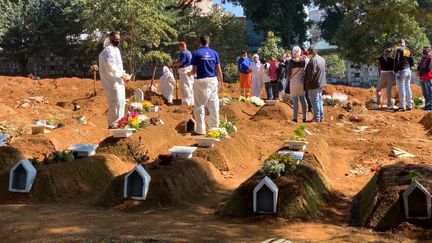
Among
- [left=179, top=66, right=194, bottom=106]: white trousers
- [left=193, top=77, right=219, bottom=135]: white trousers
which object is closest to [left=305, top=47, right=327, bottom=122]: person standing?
[left=193, top=77, right=219, bottom=135]: white trousers

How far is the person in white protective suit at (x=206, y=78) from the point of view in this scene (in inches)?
398

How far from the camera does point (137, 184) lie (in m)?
6.60

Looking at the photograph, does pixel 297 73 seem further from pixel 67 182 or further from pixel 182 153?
pixel 67 182

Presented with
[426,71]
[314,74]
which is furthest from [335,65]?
[314,74]

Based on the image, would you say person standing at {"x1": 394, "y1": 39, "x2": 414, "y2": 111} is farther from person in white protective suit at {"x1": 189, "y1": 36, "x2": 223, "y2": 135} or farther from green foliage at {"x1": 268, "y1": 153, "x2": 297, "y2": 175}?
green foliage at {"x1": 268, "y1": 153, "x2": 297, "y2": 175}

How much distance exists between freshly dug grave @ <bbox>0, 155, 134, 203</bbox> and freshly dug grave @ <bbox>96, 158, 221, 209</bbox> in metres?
0.71

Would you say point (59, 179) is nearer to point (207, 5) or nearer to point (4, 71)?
point (4, 71)

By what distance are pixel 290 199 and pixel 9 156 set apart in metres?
4.85

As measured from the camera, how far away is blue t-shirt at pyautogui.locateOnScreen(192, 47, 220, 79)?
397 inches

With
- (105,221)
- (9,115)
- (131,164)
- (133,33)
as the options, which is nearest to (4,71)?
(133,33)

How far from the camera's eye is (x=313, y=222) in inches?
228

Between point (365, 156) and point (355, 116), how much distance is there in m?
4.72

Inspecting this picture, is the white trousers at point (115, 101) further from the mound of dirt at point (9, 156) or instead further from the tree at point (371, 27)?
the tree at point (371, 27)

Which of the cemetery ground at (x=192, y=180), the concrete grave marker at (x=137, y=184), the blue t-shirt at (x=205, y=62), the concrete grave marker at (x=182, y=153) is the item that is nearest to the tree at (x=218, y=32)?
the cemetery ground at (x=192, y=180)
